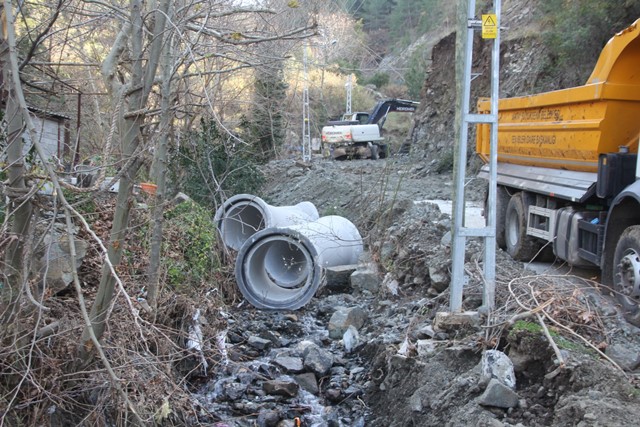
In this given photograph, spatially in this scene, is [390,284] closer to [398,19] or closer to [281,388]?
[281,388]

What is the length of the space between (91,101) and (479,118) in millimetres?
10046

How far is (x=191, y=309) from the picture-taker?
729 cm

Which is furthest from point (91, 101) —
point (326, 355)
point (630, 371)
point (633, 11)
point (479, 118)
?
point (633, 11)

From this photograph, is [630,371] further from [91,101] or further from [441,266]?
[91,101]

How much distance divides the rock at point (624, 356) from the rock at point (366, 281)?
529 centimetres

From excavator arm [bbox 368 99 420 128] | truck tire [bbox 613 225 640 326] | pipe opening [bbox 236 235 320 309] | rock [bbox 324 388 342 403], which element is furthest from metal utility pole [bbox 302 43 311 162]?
truck tire [bbox 613 225 640 326]

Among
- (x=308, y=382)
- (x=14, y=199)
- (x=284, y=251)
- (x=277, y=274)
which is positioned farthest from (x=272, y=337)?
(x=14, y=199)

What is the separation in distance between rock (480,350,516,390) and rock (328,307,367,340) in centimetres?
371

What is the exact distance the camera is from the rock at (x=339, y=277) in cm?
1091

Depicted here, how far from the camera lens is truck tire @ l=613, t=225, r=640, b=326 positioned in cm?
622

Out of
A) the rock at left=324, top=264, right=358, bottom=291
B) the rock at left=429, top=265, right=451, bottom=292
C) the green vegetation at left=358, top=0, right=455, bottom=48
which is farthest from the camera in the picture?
the green vegetation at left=358, top=0, right=455, bottom=48

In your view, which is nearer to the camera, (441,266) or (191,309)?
(191,309)

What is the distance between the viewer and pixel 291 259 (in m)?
11.6

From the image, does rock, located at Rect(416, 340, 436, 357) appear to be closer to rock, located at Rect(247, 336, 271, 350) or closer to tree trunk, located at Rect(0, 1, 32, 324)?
rock, located at Rect(247, 336, 271, 350)
